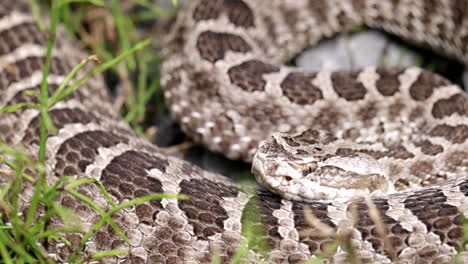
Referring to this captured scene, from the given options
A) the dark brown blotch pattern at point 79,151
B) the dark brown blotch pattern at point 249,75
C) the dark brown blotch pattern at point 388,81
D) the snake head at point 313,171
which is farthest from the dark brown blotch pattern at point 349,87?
the dark brown blotch pattern at point 79,151

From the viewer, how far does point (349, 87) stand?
20.4ft

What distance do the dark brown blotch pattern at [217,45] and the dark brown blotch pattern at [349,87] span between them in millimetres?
1030

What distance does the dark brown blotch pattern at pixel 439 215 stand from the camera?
4539 millimetres

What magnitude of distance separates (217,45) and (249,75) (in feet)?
1.73

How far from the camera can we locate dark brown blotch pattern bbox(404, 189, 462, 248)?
454cm

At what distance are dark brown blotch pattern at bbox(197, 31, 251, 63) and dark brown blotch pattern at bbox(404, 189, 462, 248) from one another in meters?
2.51

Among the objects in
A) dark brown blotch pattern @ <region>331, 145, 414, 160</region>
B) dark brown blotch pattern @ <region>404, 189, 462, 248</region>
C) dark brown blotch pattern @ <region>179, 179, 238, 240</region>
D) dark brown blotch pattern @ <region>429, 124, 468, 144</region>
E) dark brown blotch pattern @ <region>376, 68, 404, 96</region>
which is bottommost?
dark brown blotch pattern @ <region>179, 179, 238, 240</region>

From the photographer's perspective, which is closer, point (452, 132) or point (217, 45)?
point (452, 132)

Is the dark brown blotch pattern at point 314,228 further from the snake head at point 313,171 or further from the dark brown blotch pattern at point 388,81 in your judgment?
the dark brown blotch pattern at point 388,81

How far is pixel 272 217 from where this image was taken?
479 centimetres

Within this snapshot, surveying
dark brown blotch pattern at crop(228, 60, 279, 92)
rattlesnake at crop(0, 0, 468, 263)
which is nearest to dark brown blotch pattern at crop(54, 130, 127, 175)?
rattlesnake at crop(0, 0, 468, 263)

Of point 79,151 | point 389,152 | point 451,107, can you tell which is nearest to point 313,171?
point 389,152

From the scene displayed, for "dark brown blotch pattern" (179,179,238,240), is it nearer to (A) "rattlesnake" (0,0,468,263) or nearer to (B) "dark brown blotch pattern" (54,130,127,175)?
(A) "rattlesnake" (0,0,468,263)

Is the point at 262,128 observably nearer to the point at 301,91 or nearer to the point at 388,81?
the point at 301,91
